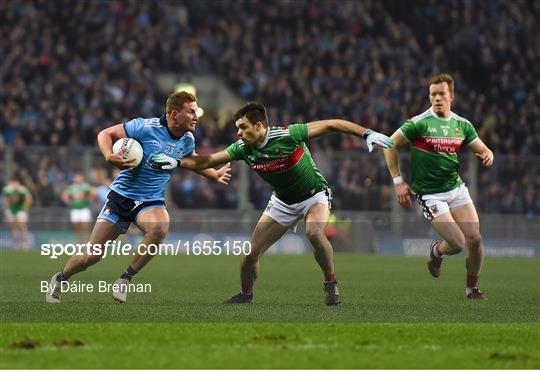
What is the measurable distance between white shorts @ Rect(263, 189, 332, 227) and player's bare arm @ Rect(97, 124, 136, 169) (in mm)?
1795

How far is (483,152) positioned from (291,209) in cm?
268

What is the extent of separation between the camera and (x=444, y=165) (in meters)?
14.4

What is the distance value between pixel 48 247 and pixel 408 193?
1761cm

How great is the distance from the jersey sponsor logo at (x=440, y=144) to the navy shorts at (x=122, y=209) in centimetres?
360

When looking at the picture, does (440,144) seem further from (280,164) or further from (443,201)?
(280,164)

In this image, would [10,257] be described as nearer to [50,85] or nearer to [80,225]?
[80,225]

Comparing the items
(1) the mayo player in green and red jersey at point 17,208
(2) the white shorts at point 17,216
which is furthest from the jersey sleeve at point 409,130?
(2) the white shorts at point 17,216

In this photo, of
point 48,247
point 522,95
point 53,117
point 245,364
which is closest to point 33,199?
point 48,247

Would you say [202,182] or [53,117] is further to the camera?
[53,117]

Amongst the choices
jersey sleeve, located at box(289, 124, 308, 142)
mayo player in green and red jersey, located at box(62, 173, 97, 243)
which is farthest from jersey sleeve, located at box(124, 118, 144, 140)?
mayo player in green and red jersey, located at box(62, 173, 97, 243)

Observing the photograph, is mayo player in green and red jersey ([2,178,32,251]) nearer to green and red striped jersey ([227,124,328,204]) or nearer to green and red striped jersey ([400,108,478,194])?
green and red striped jersey ([400,108,478,194])

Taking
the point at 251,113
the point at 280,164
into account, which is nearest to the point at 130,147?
the point at 251,113

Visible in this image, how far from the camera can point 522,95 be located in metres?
36.1

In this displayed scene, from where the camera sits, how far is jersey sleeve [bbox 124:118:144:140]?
41.5ft
